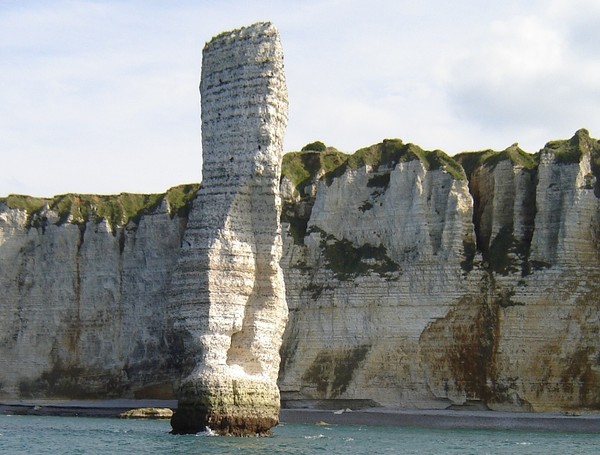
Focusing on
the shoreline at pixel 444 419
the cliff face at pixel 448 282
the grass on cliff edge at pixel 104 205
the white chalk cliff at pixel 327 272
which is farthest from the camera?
the grass on cliff edge at pixel 104 205

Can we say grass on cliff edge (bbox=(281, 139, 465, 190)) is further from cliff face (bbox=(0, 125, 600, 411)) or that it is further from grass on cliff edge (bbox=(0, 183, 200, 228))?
grass on cliff edge (bbox=(0, 183, 200, 228))

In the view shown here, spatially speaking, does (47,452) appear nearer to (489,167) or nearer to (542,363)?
(542,363)

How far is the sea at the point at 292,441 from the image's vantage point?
27.5 metres

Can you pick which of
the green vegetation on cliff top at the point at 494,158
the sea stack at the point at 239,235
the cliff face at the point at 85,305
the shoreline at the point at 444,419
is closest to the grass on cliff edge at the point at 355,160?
the green vegetation on cliff top at the point at 494,158

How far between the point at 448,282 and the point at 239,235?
47.9ft

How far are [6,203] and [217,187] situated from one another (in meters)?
27.1

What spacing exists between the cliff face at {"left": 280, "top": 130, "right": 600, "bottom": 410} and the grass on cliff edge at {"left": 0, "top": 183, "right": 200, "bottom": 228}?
775cm

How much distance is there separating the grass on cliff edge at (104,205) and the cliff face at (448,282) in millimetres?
7747

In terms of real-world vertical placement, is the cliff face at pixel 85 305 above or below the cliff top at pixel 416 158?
below

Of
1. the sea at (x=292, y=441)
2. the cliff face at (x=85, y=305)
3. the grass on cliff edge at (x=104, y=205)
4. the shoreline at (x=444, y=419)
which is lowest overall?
the sea at (x=292, y=441)

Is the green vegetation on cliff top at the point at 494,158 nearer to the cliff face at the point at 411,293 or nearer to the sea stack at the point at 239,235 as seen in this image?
the cliff face at the point at 411,293

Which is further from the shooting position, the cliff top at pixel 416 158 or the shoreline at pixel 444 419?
the cliff top at pixel 416 158

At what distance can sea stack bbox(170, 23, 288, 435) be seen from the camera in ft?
99.6

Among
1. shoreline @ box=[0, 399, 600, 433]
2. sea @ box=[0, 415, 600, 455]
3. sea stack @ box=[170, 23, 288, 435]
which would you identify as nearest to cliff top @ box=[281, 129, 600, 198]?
shoreline @ box=[0, 399, 600, 433]
